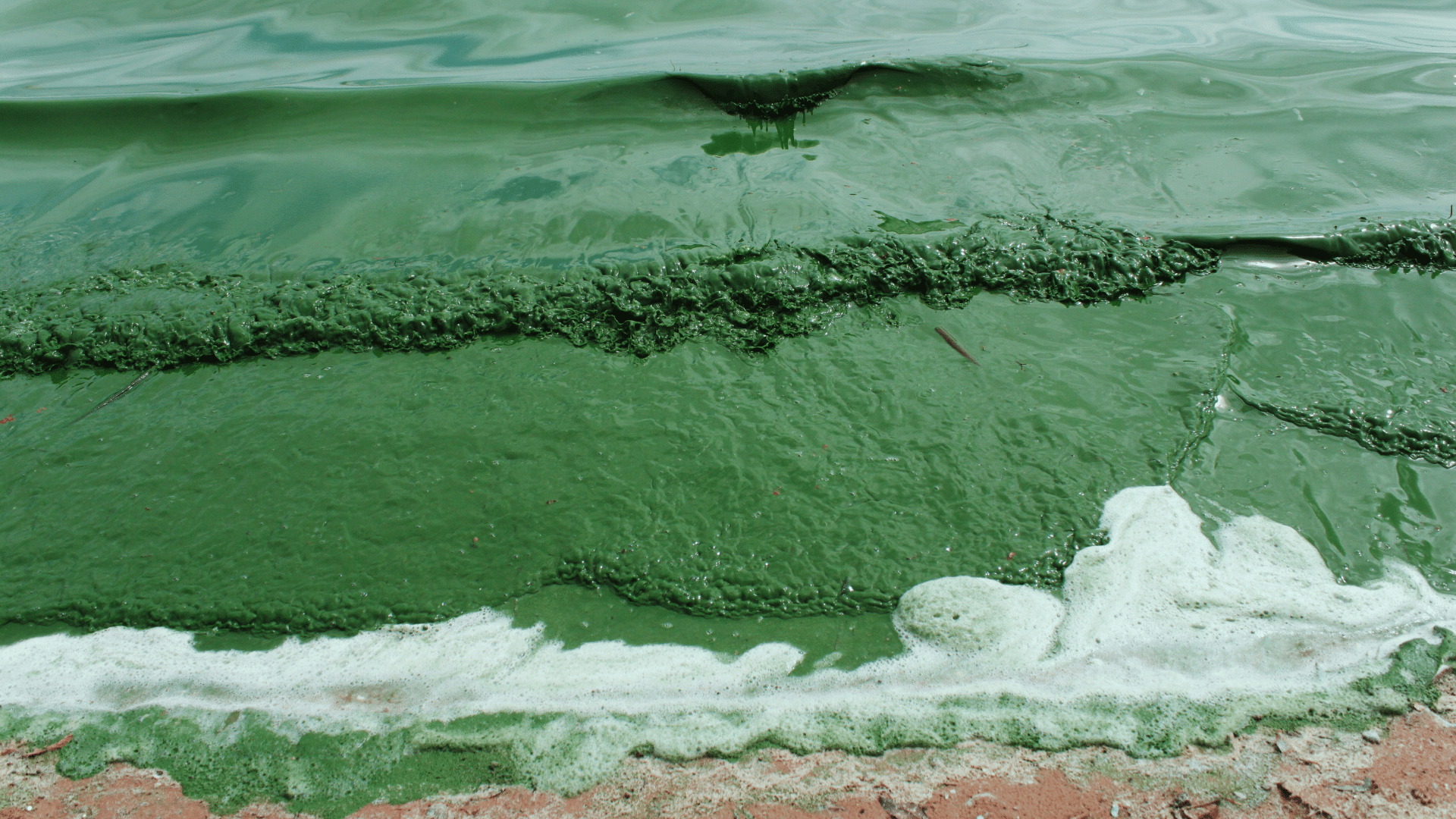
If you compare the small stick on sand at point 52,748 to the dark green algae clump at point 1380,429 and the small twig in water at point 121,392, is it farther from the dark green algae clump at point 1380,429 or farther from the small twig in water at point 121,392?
the dark green algae clump at point 1380,429

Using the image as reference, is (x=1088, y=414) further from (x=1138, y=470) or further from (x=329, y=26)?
(x=329, y=26)

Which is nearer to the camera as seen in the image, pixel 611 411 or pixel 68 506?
pixel 68 506

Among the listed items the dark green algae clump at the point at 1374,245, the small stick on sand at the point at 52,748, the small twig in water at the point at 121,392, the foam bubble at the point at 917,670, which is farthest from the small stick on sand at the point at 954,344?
the small twig in water at the point at 121,392

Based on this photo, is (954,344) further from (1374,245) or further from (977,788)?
(1374,245)

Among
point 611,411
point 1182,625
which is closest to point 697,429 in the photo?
point 611,411

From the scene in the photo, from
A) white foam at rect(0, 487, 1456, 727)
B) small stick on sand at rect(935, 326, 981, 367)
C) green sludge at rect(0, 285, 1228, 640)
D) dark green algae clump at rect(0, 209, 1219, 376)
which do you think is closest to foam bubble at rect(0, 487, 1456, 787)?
white foam at rect(0, 487, 1456, 727)

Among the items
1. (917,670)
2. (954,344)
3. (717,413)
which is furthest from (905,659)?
(954,344)
